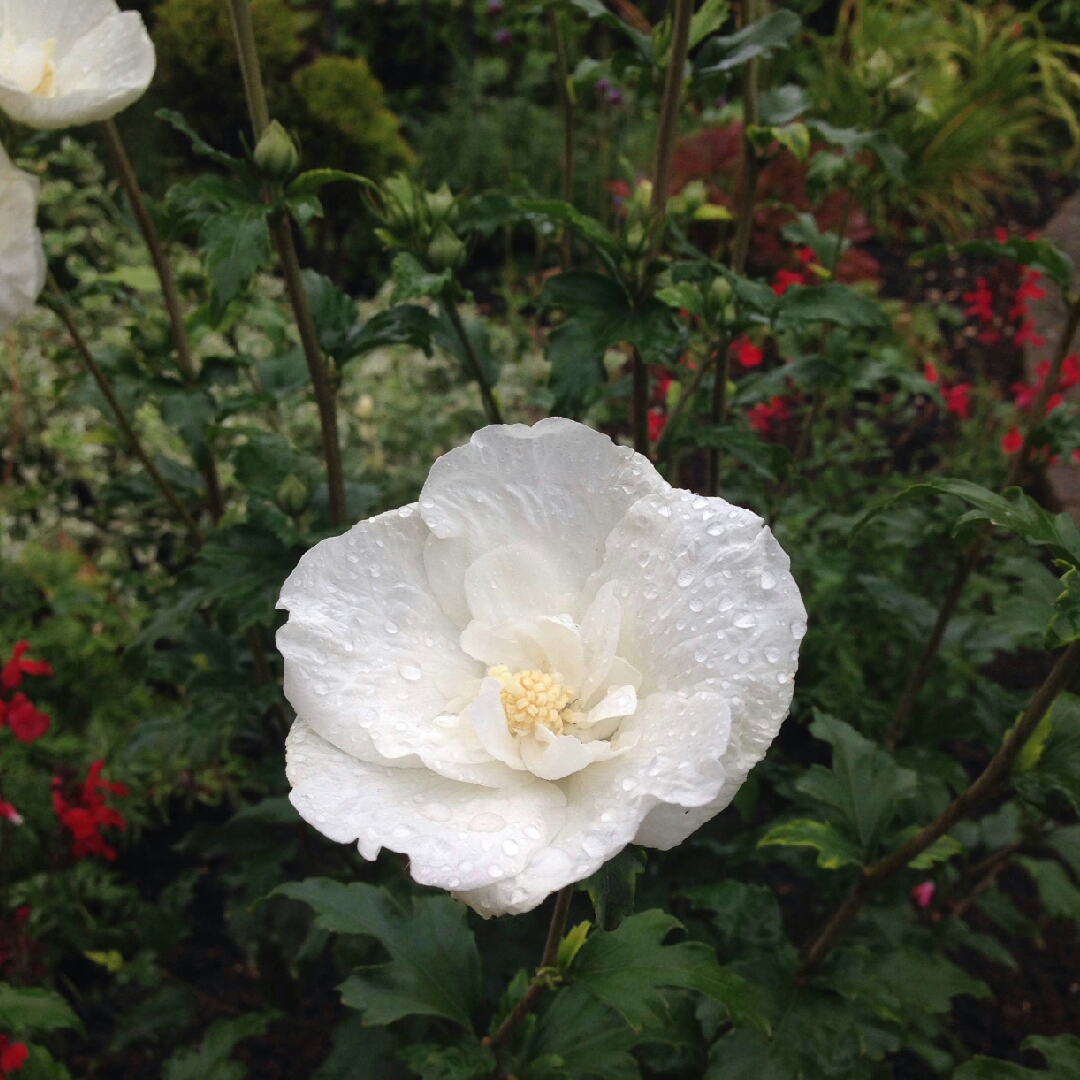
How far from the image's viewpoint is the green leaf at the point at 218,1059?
5.61 ft

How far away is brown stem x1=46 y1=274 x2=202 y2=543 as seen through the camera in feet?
5.10

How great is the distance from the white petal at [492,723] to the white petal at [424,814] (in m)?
0.04

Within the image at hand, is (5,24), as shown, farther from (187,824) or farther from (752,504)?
(187,824)

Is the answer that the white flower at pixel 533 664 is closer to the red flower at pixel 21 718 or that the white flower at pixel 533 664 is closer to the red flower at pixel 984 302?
the red flower at pixel 21 718

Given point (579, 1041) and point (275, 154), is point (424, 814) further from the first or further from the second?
point (275, 154)

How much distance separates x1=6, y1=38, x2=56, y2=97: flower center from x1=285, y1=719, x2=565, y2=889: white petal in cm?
97

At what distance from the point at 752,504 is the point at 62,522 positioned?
7.91 feet

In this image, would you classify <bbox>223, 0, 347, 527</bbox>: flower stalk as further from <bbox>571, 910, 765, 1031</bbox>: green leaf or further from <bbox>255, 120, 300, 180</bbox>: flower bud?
<bbox>571, 910, 765, 1031</bbox>: green leaf

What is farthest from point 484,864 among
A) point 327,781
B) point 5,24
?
point 5,24

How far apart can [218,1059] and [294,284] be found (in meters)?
1.35

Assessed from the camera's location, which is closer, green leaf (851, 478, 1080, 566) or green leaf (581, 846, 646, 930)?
green leaf (581, 846, 646, 930)

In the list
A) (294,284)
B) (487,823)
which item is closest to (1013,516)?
(487,823)

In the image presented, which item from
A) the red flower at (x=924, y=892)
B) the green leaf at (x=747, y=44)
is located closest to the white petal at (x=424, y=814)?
the green leaf at (x=747, y=44)

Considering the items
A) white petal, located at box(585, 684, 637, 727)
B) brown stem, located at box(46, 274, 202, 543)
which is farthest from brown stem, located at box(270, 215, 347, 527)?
white petal, located at box(585, 684, 637, 727)
